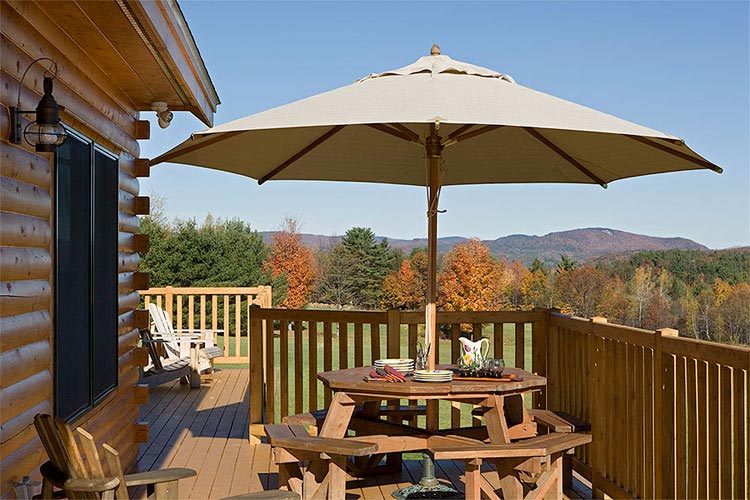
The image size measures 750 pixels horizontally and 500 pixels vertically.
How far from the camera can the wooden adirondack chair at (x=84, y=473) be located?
3158 millimetres

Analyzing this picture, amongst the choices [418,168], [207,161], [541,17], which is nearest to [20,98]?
Result: [207,161]

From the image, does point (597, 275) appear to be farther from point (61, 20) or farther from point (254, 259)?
point (61, 20)

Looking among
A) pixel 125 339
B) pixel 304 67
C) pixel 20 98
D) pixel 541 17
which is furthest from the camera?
pixel 304 67

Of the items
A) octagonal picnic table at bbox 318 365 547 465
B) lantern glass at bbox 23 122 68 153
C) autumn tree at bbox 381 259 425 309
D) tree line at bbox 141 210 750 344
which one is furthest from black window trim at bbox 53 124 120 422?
autumn tree at bbox 381 259 425 309

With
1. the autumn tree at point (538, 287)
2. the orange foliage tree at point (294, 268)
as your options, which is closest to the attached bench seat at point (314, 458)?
the autumn tree at point (538, 287)

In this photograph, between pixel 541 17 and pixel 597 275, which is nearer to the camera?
pixel 597 275

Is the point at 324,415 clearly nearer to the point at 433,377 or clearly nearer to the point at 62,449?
Answer: the point at 433,377

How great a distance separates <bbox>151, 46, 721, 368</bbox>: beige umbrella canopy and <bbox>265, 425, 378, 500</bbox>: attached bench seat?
33.0 inches

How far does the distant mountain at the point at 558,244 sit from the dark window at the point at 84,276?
17143 mm

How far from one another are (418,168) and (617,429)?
8.41 feet

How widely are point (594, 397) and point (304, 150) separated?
8.37 ft

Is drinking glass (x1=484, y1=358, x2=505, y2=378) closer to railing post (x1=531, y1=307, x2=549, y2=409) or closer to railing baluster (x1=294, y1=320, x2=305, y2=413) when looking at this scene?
railing post (x1=531, y1=307, x2=549, y2=409)

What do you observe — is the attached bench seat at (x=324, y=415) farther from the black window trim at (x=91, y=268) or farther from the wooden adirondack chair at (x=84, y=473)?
the wooden adirondack chair at (x=84, y=473)

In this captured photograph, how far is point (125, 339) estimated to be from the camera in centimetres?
634
